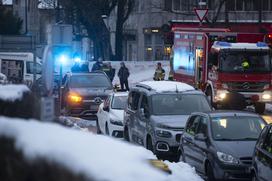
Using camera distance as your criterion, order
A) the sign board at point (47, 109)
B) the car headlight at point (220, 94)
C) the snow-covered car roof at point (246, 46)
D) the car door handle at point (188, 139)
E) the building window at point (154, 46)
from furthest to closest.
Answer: the building window at point (154, 46) → the car headlight at point (220, 94) → the snow-covered car roof at point (246, 46) → the car door handle at point (188, 139) → the sign board at point (47, 109)

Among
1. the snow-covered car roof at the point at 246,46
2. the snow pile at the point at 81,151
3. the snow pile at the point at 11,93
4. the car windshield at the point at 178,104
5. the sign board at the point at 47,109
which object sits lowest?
the car windshield at the point at 178,104

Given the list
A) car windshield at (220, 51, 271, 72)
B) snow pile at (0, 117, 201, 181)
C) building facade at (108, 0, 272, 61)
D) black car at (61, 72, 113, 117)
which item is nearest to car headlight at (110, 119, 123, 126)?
black car at (61, 72, 113, 117)

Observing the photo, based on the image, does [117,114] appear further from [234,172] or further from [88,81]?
[234,172]

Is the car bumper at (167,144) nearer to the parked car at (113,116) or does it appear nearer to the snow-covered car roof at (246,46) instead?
the parked car at (113,116)

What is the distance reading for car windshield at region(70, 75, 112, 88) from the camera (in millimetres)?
25922

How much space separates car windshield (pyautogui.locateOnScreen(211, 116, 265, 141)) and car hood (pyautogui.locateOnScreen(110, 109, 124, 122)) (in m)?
6.37

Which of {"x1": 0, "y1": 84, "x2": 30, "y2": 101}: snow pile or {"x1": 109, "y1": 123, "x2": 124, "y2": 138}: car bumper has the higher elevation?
{"x1": 0, "y1": 84, "x2": 30, "y2": 101}: snow pile

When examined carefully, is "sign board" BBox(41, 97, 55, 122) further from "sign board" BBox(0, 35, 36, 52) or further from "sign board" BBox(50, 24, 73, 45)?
"sign board" BBox(0, 35, 36, 52)

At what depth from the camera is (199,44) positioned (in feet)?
90.8

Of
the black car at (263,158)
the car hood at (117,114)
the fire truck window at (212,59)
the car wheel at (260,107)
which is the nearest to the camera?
the black car at (263,158)

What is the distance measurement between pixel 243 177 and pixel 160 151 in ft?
11.7

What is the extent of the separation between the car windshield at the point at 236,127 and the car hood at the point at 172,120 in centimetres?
213

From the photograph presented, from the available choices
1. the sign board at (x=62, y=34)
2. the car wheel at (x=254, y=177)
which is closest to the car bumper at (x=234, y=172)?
the car wheel at (x=254, y=177)

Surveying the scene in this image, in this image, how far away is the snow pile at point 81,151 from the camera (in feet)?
13.6
